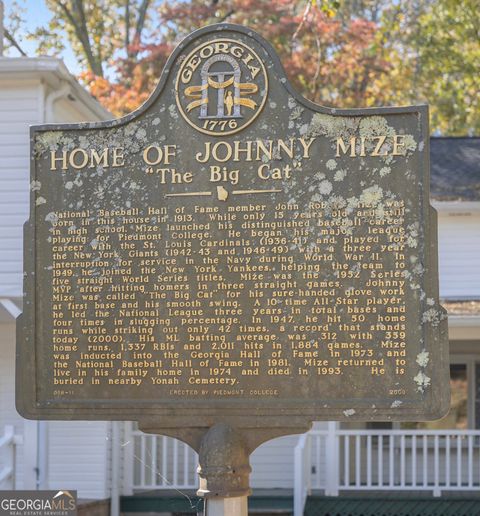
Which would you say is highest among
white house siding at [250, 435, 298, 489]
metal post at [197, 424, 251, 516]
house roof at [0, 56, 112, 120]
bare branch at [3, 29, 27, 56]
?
bare branch at [3, 29, 27, 56]

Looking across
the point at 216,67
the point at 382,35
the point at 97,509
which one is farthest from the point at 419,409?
the point at 382,35

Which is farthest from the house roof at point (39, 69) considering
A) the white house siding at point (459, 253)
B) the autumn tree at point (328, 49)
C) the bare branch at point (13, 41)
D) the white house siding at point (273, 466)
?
the bare branch at point (13, 41)

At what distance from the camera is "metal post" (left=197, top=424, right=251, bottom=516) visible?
787 centimetres

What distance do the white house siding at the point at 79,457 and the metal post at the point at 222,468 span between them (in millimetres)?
8257

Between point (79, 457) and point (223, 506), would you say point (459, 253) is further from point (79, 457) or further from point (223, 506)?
point (223, 506)

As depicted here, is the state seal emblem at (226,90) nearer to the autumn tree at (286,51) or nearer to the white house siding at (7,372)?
the white house siding at (7,372)

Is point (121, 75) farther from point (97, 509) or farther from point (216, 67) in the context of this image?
point (216, 67)

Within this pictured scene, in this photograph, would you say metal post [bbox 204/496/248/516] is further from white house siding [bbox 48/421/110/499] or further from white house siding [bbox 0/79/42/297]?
white house siding [bbox 48/421/110/499]

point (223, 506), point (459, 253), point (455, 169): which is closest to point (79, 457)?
point (459, 253)

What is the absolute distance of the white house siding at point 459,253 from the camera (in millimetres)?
18328

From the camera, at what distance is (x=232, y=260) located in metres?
7.91

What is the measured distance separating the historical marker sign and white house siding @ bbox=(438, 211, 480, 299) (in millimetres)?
10635

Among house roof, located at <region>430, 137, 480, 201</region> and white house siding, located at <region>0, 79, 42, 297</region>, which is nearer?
white house siding, located at <region>0, 79, 42, 297</region>

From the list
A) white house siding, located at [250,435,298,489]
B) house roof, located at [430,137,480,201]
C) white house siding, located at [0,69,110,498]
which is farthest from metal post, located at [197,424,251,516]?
house roof, located at [430,137,480,201]
